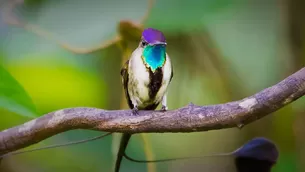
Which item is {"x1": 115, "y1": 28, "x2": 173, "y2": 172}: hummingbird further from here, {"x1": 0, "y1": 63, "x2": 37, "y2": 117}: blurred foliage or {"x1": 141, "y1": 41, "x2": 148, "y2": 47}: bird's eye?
{"x1": 0, "y1": 63, "x2": 37, "y2": 117}: blurred foliage

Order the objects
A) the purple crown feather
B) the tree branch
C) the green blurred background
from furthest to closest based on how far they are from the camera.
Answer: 1. the green blurred background
2. the purple crown feather
3. the tree branch

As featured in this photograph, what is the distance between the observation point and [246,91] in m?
1.44

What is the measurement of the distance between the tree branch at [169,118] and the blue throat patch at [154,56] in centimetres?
8

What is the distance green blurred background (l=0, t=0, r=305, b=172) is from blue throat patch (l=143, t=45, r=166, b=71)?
60 cm

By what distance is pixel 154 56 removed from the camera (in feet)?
2.48

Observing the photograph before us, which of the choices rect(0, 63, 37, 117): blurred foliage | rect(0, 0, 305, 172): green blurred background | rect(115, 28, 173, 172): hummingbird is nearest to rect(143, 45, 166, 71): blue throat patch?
rect(115, 28, 173, 172): hummingbird

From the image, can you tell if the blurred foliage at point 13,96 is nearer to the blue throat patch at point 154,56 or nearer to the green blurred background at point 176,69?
the blue throat patch at point 154,56

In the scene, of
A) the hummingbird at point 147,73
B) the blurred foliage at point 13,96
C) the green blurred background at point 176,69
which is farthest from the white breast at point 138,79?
the green blurred background at point 176,69

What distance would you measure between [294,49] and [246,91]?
0.53ft

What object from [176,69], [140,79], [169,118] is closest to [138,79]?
[140,79]

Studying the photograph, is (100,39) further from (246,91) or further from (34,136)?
(34,136)

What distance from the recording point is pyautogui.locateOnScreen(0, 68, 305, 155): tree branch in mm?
613

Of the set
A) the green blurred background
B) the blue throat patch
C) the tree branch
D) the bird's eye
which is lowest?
the green blurred background

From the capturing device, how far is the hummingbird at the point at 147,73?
29.5 inches
